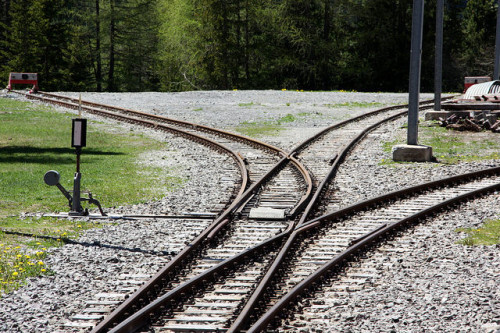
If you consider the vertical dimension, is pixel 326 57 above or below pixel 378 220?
above

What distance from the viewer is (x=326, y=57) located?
186 ft

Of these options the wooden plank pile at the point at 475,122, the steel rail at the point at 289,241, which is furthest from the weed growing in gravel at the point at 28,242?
the wooden plank pile at the point at 475,122

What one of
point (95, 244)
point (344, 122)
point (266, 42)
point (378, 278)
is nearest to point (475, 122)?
point (344, 122)

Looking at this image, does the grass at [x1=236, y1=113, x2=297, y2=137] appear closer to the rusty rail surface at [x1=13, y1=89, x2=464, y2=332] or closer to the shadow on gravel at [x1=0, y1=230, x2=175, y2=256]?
the rusty rail surface at [x1=13, y1=89, x2=464, y2=332]

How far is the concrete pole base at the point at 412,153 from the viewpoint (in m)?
A: 17.3

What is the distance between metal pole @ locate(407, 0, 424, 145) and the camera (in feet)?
54.6

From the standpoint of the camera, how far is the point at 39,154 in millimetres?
18859

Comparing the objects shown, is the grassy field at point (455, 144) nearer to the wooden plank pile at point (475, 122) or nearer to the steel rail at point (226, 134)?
the wooden plank pile at point (475, 122)

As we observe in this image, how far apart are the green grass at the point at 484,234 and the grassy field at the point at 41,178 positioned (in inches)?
234

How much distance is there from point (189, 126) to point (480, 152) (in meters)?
10.6

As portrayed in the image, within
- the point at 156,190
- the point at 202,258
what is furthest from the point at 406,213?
the point at 156,190

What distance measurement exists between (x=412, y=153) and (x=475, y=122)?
7282 millimetres

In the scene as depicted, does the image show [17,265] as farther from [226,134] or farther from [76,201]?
[226,134]

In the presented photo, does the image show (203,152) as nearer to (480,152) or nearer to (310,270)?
(480,152)
